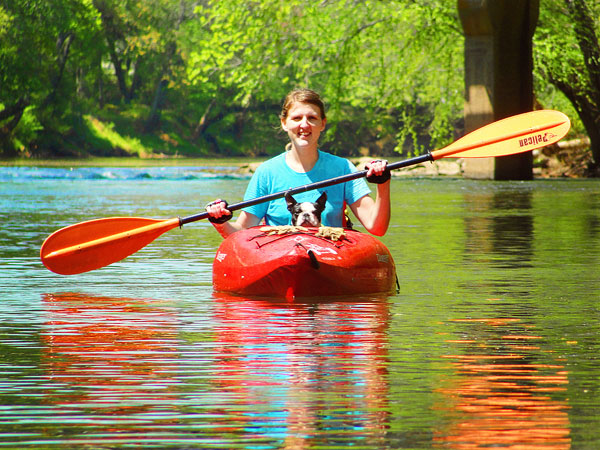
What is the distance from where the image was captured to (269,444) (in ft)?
12.0

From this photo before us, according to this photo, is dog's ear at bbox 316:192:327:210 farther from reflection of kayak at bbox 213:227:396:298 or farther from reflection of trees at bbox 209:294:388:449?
reflection of trees at bbox 209:294:388:449

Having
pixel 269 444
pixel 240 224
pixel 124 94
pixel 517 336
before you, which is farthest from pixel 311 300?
pixel 124 94

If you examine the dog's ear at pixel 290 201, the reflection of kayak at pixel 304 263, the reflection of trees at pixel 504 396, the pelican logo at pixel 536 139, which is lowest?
the reflection of trees at pixel 504 396

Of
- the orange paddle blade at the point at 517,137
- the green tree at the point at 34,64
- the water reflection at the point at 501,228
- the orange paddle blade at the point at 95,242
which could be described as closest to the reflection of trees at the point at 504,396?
the orange paddle blade at the point at 517,137

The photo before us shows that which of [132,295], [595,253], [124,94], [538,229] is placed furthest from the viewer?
[124,94]

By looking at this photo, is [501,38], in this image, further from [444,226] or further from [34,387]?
[34,387]

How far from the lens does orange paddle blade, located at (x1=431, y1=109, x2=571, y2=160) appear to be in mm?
8398

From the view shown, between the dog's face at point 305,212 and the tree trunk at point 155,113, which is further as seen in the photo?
the tree trunk at point 155,113

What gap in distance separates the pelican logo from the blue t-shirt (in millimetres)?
1313

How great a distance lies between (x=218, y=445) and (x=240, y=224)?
454 centimetres

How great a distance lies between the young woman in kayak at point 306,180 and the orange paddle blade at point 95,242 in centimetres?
90

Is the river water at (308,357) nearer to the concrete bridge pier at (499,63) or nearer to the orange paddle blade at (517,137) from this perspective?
the orange paddle blade at (517,137)

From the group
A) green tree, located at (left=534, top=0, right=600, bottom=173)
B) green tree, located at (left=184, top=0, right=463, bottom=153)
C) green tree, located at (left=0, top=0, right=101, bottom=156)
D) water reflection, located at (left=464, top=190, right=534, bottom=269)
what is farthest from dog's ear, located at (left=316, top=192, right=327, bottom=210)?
green tree, located at (left=0, top=0, right=101, bottom=156)

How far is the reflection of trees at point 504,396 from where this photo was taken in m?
3.72
